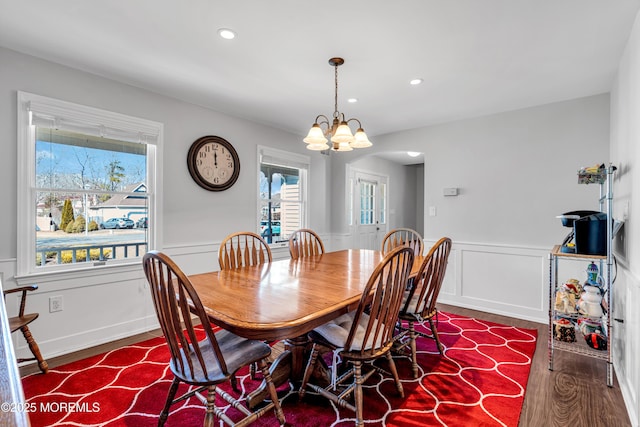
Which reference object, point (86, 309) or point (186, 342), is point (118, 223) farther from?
point (186, 342)

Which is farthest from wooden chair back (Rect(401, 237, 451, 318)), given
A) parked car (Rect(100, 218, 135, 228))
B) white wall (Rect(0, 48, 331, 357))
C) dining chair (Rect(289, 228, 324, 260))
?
parked car (Rect(100, 218, 135, 228))

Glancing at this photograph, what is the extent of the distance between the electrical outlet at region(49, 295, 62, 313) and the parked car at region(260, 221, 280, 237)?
220cm

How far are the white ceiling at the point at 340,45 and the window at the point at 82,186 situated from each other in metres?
0.44

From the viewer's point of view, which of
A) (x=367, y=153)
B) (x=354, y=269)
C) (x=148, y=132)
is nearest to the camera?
(x=354, y=269)

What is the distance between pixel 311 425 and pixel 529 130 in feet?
11.8

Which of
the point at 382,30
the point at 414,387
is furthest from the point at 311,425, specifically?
the point at 382,30

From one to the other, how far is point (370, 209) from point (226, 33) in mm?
5083

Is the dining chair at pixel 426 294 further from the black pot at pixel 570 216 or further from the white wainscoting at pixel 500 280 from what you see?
the white wainscoting at pixel 500 280

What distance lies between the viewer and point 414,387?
6.98 feet

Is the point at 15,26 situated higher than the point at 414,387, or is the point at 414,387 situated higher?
the point at 15,26

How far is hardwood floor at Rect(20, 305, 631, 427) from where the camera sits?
182 cm

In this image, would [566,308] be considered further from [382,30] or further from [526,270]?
[382,30]

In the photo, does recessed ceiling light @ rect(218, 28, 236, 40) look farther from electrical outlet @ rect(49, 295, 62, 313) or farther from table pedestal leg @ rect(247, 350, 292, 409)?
electrical outlet @ rect(49, 295, 62, 313)

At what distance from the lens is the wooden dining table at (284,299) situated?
1.34 meters
